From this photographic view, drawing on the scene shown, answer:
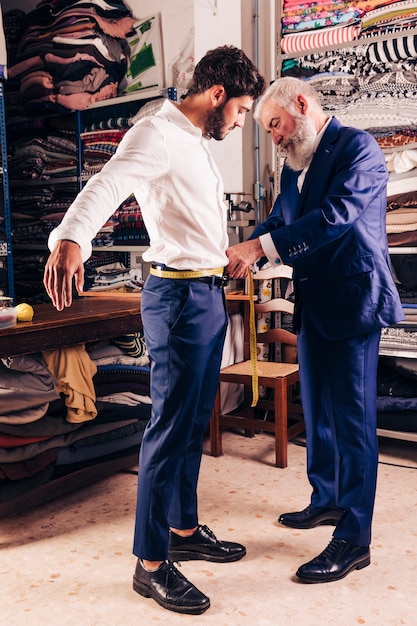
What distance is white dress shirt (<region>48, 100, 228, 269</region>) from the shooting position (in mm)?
1711

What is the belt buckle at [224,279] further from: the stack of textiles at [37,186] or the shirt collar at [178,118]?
the stack of textiles at [37,186]

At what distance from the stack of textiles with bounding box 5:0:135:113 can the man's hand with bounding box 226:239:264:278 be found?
2.34m

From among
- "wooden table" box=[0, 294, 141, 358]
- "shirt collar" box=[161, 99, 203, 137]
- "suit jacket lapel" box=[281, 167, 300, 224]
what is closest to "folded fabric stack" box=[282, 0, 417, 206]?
"suit jacket lapel" box=[281, 167, 300, 224]

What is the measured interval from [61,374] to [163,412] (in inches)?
31.3

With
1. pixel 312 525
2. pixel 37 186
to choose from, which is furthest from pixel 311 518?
pixel 37 186

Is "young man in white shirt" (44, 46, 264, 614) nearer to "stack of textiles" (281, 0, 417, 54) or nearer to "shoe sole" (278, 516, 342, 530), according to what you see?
"shoe sole" (278, 516, 342, 530)

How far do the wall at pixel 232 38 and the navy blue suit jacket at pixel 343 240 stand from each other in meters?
1.59

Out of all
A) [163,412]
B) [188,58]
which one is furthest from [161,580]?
[188,58]

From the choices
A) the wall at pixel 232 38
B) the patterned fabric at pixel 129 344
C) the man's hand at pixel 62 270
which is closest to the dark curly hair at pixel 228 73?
the man's hand at pixel 62 270

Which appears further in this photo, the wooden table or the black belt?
the wooden table

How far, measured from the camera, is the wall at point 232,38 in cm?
373

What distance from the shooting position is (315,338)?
7.77 feet

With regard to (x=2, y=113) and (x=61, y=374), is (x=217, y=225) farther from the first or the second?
(x=2, y=113)

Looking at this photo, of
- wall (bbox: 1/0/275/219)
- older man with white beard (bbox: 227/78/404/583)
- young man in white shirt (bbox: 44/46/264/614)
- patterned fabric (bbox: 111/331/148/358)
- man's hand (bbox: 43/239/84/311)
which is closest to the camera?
man's hand (bbox: 43/239/84/311)
